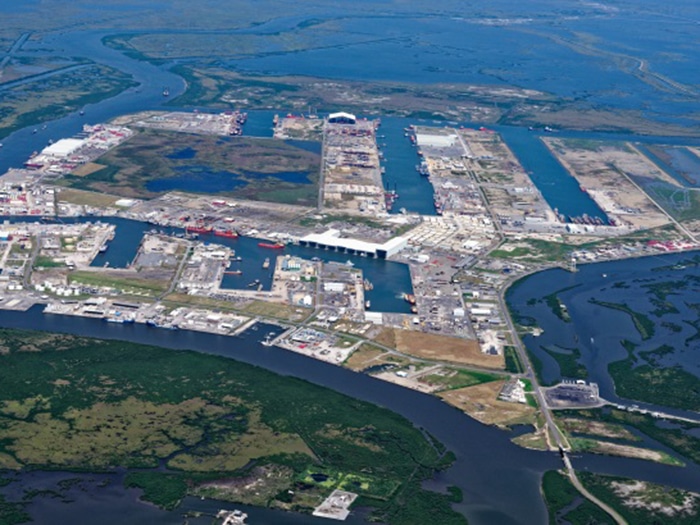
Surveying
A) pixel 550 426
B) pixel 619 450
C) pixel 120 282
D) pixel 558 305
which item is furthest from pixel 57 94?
pixel 619 450

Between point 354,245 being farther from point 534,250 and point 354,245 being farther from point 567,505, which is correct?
point 567,505

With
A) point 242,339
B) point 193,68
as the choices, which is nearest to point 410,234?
point 242,339

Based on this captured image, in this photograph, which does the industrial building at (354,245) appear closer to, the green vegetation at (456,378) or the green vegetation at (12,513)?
the green vegetation at (456,378)

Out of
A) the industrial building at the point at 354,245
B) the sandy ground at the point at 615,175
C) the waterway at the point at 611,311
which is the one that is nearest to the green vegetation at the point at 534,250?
the waterway at the point at 611,311

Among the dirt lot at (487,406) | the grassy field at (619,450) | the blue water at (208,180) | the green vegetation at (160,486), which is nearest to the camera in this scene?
the green vegetation at (160,486)

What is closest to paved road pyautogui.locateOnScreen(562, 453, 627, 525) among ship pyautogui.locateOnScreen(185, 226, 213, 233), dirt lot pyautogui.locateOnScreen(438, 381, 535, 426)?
dirt lot pyautogui.locateOnScreen(438, 381, 535, 426)
